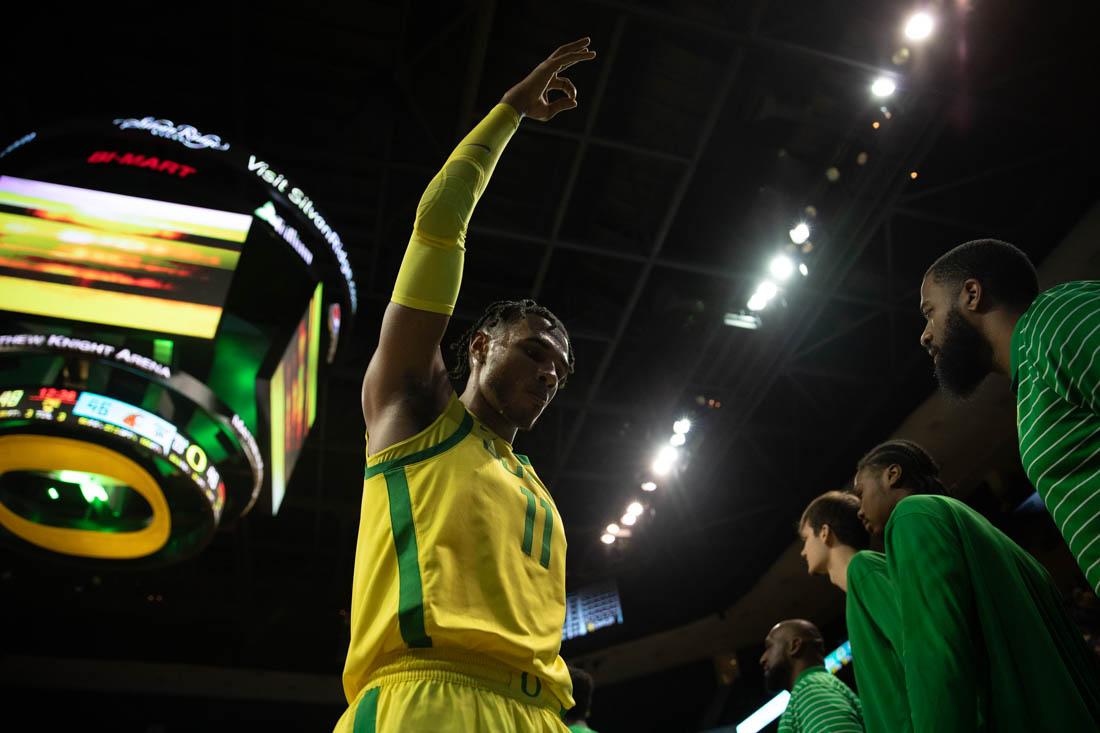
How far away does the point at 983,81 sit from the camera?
6.08 meters

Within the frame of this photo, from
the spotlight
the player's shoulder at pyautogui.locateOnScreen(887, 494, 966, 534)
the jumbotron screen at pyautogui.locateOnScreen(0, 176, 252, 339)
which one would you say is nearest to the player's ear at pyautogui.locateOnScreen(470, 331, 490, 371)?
the player's shoulder at pyautogui.locateOnScreen(887, 494, 966, 534)

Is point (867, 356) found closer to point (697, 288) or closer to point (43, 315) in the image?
point (697, 288)

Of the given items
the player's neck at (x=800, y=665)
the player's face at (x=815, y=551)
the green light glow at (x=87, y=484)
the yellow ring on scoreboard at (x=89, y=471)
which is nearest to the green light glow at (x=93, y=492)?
the green light glow at (x=87, y=484)

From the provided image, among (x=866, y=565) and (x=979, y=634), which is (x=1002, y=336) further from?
(x=866, y=565)

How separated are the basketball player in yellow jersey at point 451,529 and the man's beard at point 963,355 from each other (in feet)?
3.46

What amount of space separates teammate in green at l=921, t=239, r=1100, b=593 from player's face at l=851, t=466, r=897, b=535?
2.07 ft

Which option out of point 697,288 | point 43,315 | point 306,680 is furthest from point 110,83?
point 306,680

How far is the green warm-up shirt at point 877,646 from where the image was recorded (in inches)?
90.4

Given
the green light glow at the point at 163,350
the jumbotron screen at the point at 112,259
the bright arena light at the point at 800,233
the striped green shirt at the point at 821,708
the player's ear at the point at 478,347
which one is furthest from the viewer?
the bright arena light at the point at 800,233

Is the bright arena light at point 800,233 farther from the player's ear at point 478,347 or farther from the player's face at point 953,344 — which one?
the player's ear at point 478,347

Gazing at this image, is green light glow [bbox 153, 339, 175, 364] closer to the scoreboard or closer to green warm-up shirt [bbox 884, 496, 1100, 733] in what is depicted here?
the scoreboard

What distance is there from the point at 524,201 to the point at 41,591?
11.2 m

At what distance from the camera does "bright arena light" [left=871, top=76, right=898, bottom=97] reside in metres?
6.22

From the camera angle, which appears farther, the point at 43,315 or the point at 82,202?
the point at 82,202
